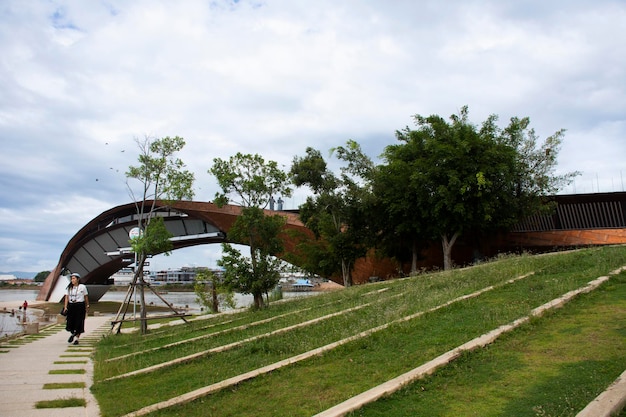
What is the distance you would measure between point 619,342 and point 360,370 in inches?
116

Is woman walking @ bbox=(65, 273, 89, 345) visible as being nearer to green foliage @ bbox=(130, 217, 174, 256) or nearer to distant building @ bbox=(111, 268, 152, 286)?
green foliage @ bbox=(130, 217, 174, 256)

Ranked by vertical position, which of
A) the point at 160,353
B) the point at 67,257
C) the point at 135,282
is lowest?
the point at 160,353

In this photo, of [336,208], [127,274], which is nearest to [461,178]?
[336,208]

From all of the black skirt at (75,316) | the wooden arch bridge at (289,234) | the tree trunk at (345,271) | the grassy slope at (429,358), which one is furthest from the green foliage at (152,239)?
the tree trunk at (345,271)

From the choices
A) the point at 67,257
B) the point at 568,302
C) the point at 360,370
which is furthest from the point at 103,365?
the point at 67,257

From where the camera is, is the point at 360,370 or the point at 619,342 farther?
the point at 360,370

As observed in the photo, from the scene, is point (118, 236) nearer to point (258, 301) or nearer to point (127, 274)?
point (258, 301)

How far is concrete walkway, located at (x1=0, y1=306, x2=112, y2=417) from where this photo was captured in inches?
238

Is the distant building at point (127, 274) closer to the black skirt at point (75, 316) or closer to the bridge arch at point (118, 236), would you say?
the bridge arch at point (118, 236)

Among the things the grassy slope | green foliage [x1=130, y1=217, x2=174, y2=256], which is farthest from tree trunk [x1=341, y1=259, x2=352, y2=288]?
the grassy slope

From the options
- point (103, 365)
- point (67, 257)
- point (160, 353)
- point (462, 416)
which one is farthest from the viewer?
point (67, 257)

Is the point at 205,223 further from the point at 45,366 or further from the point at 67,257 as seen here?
Result: the point at 45,366

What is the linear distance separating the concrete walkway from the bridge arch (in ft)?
67.5

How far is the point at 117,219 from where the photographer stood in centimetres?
4131
